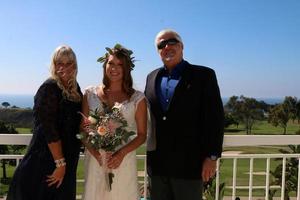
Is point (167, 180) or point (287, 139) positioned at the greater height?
point (287, 139)

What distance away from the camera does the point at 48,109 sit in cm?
258

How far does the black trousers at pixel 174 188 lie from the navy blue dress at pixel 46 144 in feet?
2.01

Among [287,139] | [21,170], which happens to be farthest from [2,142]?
[287,139]

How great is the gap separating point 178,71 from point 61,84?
812 millimetres

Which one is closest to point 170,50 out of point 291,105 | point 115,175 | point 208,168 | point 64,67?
point 64,67

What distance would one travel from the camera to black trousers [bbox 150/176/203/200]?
2.81m

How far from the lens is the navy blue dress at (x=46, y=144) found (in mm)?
2596

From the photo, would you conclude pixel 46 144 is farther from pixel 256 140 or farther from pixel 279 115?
pixel 279 115

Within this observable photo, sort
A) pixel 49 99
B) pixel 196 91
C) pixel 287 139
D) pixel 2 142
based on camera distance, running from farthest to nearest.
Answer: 1. pixel 287 139
2. pixel 2 142
3. pixel 196 91
4. pixel 49 99

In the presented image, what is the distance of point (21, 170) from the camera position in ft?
8.88

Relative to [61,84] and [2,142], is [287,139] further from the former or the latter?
[2,142]

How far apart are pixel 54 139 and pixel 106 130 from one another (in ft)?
1.12

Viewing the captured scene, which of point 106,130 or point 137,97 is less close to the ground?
point 137,97

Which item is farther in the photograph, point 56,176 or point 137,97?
point 137,97
